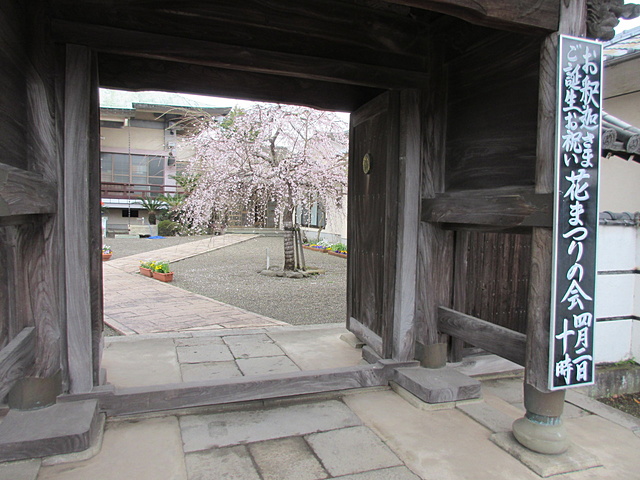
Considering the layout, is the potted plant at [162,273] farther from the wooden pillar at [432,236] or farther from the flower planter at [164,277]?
the wooden pillar at [432,236]

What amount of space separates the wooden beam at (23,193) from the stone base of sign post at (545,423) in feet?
8.90

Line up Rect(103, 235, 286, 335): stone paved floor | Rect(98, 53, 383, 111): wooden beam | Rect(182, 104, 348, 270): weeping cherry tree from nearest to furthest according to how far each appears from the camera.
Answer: Rect(98, 53, 383, 111): wooden beam → Rect(103, 235, 286, 335): stone paved floor → Rect(182, 104, 348, 270): weeping cherry tree

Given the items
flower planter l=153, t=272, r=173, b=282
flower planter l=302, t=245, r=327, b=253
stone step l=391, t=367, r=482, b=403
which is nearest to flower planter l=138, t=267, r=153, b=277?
flower planter l=153, t=272, r=173, b=282

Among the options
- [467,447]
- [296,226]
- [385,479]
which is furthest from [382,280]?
[296,226]

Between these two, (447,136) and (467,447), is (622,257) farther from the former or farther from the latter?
(467,447)

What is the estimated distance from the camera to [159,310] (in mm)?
6512

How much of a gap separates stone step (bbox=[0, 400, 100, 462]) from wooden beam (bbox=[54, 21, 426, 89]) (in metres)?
2.15

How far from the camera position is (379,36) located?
10.8ft

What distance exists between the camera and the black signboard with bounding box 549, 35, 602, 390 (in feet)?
7.54

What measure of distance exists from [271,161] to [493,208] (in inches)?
315

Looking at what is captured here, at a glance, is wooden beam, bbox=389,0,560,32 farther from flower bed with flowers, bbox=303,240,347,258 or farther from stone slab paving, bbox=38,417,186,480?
flower bed with flowers, bbox=303,240,347,258

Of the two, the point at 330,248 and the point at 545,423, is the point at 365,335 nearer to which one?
the point at 545,423

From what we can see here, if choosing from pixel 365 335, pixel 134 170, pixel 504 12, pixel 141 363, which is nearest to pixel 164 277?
pixel 141 363

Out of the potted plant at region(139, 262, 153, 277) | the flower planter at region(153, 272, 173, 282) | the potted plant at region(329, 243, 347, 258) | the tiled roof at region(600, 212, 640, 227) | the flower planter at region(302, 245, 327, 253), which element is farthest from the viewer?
the flower planter at region(302, 245, 327, 253)
